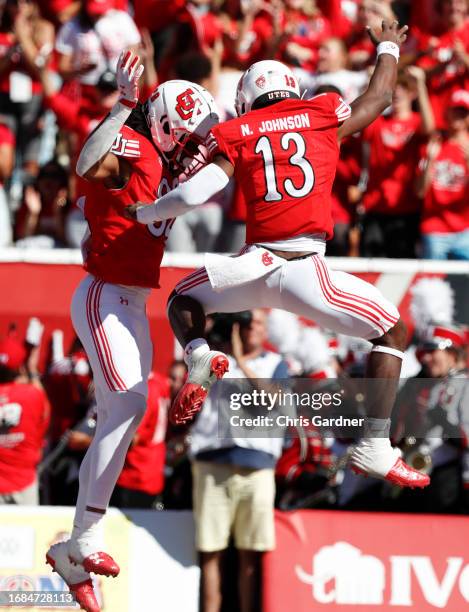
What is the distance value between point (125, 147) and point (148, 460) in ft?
9.05

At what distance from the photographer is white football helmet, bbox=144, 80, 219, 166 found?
22.9 feet

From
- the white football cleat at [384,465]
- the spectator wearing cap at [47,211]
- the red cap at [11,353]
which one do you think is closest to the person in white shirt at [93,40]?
the spectator wearing cap at [47,211]

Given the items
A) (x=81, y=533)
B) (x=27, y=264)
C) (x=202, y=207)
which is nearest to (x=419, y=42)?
(x=202, y=207)

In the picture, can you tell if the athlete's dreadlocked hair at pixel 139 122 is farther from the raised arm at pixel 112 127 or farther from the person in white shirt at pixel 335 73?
the person in white shirt at pixel 335 73

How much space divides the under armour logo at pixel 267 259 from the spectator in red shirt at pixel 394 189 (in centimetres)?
366

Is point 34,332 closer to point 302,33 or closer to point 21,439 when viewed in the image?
point 21,439

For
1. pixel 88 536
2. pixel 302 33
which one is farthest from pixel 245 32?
pixel 88 536

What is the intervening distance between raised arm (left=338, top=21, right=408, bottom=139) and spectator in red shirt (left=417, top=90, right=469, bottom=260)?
3.09 m

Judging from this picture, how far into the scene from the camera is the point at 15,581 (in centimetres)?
879

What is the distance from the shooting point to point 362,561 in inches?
347

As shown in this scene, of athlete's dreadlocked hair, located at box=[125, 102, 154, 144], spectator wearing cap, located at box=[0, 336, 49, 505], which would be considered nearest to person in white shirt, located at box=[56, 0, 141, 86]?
spectator wearing cap, located at box=[0, 336, 49, 505]

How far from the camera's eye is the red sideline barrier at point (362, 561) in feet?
28.7

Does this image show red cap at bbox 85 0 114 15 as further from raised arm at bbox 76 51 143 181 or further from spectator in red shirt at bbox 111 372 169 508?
raised arm at bbox 76 51 143 181

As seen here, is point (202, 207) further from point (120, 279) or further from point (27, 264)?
point (120, 279)
